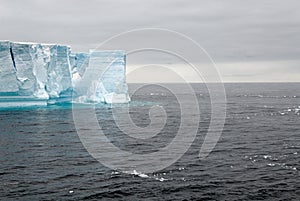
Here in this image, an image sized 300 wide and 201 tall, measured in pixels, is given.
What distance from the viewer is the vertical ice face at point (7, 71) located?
52.0m

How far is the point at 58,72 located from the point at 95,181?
4159cm

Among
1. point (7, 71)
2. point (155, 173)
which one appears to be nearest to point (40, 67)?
point (7, 71)

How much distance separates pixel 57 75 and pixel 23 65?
23.2 ft

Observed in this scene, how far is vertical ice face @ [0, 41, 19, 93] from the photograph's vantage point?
52000 mm

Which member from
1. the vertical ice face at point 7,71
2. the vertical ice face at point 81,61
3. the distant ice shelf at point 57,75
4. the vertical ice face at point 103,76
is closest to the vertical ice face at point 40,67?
the distant ice shelf at point 57,75

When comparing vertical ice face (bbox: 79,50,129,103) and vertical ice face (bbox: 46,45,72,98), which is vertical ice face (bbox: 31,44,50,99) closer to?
vertical ice face (bbox: 46,45,72,98)

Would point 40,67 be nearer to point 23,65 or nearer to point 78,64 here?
point 23,65

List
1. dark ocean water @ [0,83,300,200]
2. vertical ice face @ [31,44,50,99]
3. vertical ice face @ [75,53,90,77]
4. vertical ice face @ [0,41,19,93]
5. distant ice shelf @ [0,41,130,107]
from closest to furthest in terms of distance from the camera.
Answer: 1. dark ocean water @ [0,83,300,200]
2. vertical ice face @ [0,41,19,93]
3. distant ice shelf @ [0,41,130,107]
4. vertical ice face @ [31,44,50,99]
5. vertical ice face @ [75,53,90,77]

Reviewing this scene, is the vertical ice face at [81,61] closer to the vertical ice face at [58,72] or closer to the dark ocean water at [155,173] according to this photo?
the vertical ice face at [58,72]

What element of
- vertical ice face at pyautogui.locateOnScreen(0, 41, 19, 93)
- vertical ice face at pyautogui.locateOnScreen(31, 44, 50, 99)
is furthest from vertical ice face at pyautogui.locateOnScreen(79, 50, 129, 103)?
vertical ice face at pyautogui.locateOnScreen(0, 41, 19, 93)

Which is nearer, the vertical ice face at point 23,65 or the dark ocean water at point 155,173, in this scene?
the dark ocean water at point 155,173

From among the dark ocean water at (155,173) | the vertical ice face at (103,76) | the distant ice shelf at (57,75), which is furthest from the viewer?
the vertical ice face at (103,76)

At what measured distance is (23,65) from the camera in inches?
2115

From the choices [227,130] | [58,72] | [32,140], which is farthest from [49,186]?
[58,72]
